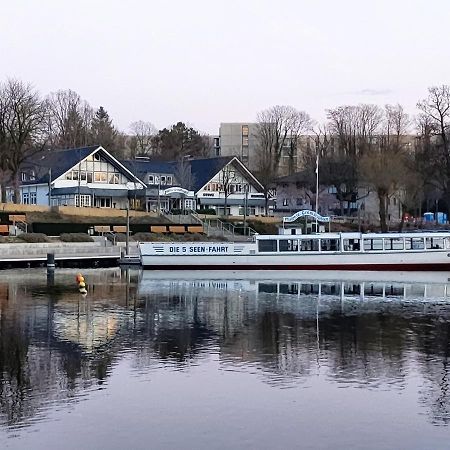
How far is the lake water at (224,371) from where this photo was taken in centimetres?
1510

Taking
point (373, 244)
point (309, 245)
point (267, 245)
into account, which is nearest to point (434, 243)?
point (373, 244)

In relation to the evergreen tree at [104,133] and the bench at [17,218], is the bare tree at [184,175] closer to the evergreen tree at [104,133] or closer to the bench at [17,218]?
the evergreen tree at [104,133]

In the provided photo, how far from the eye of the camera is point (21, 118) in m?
75.9

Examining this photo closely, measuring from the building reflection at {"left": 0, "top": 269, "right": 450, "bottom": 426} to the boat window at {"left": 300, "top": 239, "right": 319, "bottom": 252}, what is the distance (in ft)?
27.5

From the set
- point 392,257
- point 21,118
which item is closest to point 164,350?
point 392,257

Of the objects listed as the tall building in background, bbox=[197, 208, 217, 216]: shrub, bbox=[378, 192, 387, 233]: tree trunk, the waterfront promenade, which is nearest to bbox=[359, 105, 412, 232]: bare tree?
bbox=[378, 192, 387, 233]: tree trunk

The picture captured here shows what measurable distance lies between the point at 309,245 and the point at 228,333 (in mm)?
25966

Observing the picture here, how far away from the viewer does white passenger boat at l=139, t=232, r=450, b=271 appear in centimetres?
5062

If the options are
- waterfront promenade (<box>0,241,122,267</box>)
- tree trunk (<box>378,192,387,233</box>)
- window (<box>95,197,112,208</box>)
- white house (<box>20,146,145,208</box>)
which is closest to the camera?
waterfront promenade (<box>0,241,122,267</box>)

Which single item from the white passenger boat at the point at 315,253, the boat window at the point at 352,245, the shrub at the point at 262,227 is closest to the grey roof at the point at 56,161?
the shrub at the point at 262,227

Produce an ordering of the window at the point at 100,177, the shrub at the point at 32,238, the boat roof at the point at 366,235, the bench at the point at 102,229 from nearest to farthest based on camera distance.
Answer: the boat roof at the point at 366,235
the shrub at the point at 32,238
the bench at the point at 102,229
the window at the point at 100,177

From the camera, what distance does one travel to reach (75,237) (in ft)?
207

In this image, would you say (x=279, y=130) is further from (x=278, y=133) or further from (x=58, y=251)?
(x=58, y=251)

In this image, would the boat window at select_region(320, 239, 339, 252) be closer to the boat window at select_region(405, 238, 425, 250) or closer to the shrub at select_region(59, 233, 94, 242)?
the boat window at select_region(405, 238, 425, 250)
